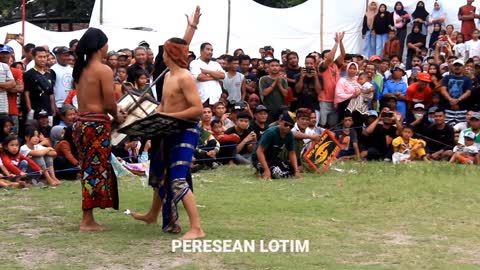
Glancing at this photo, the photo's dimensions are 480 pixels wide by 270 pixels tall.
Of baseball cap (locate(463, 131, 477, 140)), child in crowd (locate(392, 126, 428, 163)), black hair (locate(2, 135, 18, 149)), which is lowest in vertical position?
child in crowd (locate(392, 126, 428, 163))

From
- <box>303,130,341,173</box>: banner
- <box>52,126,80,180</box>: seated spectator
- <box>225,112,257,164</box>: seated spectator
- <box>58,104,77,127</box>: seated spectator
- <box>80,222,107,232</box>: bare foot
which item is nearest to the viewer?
<box>80,222,107,232</box>: bare foot

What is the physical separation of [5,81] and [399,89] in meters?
7.27

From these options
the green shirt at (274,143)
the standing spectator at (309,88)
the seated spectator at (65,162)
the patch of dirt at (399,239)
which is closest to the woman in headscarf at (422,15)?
the standing spectator at (309,88)

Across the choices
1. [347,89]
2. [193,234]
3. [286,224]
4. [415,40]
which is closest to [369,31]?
[415,40]

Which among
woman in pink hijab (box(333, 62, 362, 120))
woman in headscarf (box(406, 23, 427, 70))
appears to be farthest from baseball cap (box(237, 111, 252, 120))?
woman in headscarf (box(406, 23, 427, 70))

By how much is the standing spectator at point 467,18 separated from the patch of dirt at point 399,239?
42.9 feet

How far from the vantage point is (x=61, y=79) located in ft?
44.5

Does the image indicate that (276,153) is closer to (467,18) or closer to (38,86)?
(38,86)

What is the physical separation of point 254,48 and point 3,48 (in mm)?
10389

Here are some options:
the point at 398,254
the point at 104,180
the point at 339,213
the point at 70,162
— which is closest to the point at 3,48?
the point at 70,162

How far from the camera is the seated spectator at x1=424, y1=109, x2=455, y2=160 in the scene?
A: 1505 cm

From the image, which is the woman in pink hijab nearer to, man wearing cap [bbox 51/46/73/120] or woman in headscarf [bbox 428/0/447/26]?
man wearing cap [bbox 51/46/73/120]

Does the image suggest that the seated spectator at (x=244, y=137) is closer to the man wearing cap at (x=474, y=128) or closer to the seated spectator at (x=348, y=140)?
the seated spectator at (x=348, y=140)

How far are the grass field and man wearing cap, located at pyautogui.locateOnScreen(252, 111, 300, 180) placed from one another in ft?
0.81
